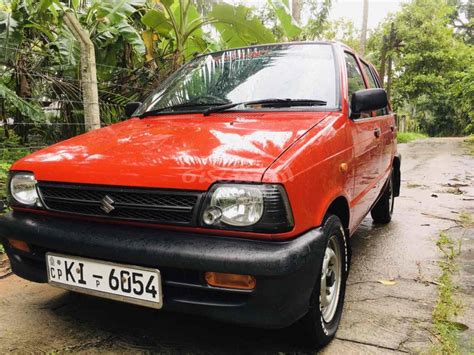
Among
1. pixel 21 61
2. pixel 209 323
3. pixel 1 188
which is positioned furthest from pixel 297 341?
pixel 21 61

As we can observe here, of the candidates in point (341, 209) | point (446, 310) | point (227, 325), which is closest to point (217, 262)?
point (227, 325)

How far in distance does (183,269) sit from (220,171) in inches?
16.8

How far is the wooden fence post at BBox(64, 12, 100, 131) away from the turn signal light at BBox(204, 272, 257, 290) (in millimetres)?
3172

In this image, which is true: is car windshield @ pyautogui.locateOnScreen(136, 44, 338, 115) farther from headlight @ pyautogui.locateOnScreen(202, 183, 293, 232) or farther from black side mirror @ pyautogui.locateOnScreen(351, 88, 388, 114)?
headlight @ pyautogui.locateOnScreen(202, 183, 293, 232)

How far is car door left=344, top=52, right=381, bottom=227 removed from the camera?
2.69 meters

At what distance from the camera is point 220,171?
5.73ft

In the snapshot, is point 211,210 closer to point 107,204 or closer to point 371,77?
point 107,204

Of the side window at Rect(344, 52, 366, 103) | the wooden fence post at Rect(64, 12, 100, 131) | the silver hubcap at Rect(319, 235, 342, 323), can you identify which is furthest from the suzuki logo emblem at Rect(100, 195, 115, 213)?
the wooden fence post at Rect(64, 12, 100, 131)

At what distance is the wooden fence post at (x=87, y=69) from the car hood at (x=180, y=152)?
1963 mm

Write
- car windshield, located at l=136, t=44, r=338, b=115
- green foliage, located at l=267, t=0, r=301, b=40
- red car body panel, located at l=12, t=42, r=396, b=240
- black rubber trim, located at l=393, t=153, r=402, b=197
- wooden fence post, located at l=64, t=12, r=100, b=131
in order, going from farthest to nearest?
green foliage, located at l=267, t=0, r=301, b=40, black rubber trim, located at l=393, t=153, r=402, b=197, wooden fence post, located at l=64, t=12, r=100, b=131, car windshield, located at l=136, t=44, r=338, b=115, red car body panel, located at l=12, t=42, r=396, b=240

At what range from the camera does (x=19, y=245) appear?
85.7 inches

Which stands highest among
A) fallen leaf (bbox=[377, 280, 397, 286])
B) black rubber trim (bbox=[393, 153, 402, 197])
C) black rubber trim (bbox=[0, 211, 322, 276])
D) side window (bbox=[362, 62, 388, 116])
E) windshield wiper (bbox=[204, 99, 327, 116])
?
side window (bbox=[362, 62, 388, 116])

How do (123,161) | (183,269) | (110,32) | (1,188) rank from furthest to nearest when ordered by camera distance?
(110,32), (1,188), (123,161), (183,269)

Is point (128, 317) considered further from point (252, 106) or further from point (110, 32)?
point (110, 32)
